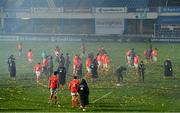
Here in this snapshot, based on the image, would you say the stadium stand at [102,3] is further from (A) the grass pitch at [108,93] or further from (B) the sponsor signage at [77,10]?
(A) the grass pitch at [108,93]

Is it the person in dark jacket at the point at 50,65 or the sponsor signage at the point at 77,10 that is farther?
the sponsor signage at the point at 77,10

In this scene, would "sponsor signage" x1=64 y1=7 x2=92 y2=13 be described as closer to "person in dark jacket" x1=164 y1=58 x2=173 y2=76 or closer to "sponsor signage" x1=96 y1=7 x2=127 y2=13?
"sponsor signage" x1=96 y1=7 x2=127 y2=13

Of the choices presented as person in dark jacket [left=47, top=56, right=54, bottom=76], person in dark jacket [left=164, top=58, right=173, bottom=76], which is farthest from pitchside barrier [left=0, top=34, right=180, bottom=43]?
person in dark jacket [left=47, top=56, right=54, bottom=76]

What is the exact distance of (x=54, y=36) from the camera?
70250 millimetres

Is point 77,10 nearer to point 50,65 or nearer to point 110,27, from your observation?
point 110,27

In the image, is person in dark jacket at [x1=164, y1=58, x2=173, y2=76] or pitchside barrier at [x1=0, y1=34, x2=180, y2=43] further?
pitchside barrier at [x1=0, y1=34, x2=180, y2=43]

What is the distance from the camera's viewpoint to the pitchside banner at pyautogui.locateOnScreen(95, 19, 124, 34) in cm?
7788

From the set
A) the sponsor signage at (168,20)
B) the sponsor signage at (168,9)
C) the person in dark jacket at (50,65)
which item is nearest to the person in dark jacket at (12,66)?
the person in dark jacket at (50,65)

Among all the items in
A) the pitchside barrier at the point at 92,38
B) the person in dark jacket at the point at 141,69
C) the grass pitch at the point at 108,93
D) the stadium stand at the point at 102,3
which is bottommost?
the grass pitch at the point at 108,93

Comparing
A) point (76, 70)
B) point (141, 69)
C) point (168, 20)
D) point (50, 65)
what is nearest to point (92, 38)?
point (168, 20)

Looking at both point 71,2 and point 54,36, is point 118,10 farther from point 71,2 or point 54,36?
point 54,36

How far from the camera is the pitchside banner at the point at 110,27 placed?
77.9m

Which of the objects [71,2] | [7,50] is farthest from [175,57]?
[71,2]

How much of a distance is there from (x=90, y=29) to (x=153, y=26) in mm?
10572
